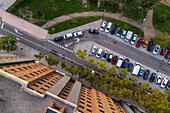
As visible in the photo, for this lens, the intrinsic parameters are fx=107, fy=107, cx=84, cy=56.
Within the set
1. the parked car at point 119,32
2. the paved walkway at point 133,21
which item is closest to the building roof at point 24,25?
the paved walkway at point 133,21

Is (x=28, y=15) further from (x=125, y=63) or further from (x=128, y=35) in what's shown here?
(x=125, y=63)

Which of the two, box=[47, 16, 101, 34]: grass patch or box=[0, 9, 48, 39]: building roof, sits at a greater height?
box=[47, 16, 101, 34]: grass patch

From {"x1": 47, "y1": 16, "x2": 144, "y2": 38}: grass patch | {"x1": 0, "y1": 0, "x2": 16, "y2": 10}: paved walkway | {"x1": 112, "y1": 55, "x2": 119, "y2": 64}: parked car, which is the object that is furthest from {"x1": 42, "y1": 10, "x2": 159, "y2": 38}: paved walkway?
{"x1": 0, "y1": 0, "x2": 16, "y2": 10}: paved walkway

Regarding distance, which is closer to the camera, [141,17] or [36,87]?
[36,87]

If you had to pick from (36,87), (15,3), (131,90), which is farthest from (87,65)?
(15,3)

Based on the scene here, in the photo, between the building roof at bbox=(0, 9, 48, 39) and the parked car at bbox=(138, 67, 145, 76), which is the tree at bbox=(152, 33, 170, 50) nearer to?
the parked car at bbox=(138, 67, 145, 76)

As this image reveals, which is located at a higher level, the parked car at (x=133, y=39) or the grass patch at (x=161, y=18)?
the grass patch at (x=161, y=18)

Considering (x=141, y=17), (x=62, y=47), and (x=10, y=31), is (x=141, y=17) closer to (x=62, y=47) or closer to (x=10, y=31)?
(x=62, y=47)

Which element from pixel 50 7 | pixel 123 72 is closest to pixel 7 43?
pixel 50 7

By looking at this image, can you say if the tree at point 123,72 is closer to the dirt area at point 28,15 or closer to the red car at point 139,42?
the red car at point 139,42
